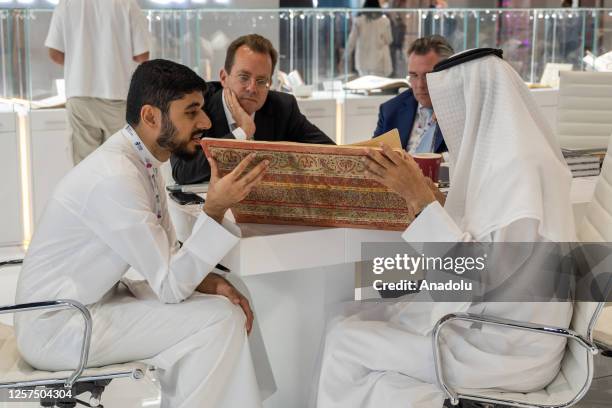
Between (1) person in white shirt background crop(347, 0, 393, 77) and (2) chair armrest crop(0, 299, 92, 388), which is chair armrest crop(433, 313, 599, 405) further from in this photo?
(1) person in white shirt background crop(347, 0, 393, 77)

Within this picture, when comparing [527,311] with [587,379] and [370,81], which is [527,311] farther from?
[370,81]

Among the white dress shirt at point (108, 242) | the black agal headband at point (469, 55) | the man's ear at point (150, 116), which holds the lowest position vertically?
the white dress shirt at point (108, 242)

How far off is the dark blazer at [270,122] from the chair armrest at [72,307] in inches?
43.8

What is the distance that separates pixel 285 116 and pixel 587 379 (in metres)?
1.86

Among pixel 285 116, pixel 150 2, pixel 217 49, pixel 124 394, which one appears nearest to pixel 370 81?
pixel 217 49

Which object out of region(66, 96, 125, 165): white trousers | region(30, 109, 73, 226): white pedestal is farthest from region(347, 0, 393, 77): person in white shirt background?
region(30, 109, 73, 226): white pedestal

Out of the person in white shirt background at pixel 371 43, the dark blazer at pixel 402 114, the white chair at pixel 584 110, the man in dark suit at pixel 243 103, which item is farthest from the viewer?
the person in white shirt background at pixel 371 43

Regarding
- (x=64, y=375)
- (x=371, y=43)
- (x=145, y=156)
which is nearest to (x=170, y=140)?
(x=145, y=156)

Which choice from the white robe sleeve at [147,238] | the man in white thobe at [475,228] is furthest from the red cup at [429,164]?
the white robe sleeve at [147,238]

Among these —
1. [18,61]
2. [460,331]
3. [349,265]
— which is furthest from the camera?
[18,61]

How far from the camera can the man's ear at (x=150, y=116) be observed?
2.52 meters

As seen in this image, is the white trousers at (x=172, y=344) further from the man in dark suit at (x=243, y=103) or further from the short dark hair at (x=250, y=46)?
the short dark hair at (x=250, y=46)

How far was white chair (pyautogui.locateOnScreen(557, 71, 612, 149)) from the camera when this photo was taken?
16.4 feet

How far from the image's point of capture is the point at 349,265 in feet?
9.50
